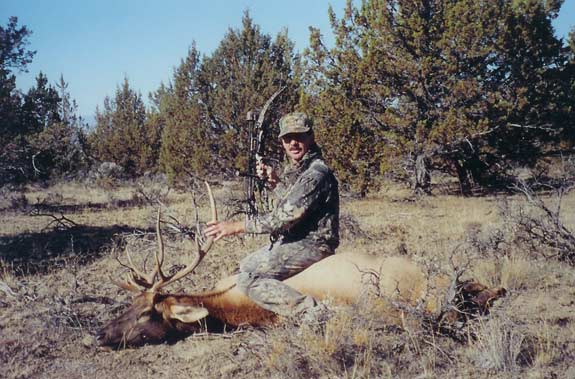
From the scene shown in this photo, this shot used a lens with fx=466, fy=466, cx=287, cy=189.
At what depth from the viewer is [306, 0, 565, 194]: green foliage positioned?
13.5 meters

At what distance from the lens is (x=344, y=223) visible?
802 centimetres

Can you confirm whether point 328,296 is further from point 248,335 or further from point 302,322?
point 248,335

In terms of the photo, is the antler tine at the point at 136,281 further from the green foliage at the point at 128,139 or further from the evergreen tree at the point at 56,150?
the green foliage at the point at 128,139

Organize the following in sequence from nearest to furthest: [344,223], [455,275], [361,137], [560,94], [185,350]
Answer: [455,275], [185,350], [344,223], [361,137], [560,94]

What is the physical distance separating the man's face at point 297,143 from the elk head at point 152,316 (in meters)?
0.82

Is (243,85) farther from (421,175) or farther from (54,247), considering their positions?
(54,247)

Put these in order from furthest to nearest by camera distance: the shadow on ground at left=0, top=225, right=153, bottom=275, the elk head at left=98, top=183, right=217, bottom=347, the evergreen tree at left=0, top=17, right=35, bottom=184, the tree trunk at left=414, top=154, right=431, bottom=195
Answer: the tree trunk at left=414, top=154, right=431, bottom=195 → the evergreen tree at left=0, top=17, right=35, bottom=184 → the shadow on ground at left=0, top=225, right=153, bottom=275 → the elk head at left=98, top=183, right=217, bottom=347

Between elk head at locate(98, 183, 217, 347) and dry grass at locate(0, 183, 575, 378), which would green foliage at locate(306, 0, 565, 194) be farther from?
elk head at locate(98, 183, 217, 347)

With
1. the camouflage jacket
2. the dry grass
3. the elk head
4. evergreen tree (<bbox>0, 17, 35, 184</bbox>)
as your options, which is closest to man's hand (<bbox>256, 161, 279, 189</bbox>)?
the camouflage jacket

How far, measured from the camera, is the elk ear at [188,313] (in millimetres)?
3924

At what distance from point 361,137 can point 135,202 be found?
7543 millimetres

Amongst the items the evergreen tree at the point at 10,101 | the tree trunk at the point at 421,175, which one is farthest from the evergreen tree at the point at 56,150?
the tree trunk at the point at 421,175

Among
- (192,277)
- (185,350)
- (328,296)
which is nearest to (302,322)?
(328,296)

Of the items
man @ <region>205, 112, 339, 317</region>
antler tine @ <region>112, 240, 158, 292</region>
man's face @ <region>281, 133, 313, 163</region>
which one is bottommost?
antler tine @ <region>112, 240, 158, 292</region>
